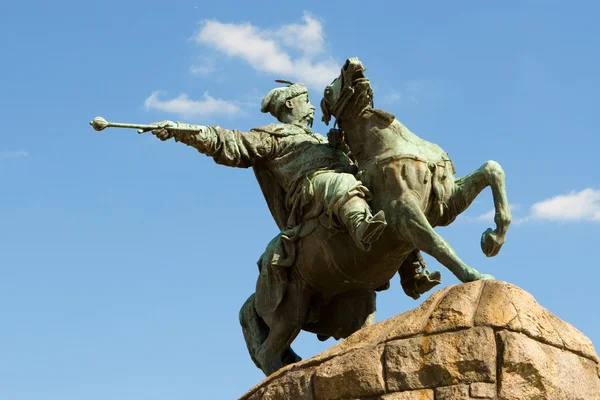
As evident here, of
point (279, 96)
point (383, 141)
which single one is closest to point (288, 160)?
point (279, 96)

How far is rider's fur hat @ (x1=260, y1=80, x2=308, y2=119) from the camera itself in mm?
11758

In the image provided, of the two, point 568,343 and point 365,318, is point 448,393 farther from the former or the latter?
point 365,318

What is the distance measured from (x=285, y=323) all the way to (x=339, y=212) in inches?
52.7

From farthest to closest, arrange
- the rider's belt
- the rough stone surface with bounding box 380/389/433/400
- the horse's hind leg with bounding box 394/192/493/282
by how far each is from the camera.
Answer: the rider's belt
the horse's hind leg with bounding box 394/192/493/282
the rough stone surface with bounding box 380/389/433/400

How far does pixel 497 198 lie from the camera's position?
9641mm

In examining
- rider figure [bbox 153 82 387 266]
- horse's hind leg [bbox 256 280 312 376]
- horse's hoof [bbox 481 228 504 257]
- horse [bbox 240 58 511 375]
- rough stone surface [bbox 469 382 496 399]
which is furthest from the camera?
horse's hind leg [bbox 256 280 312 376]

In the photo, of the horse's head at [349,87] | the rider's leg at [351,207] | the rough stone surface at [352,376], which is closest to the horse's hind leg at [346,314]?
the rider's leg at [351,207]

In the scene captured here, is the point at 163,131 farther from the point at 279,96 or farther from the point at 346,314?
the point at 346,314

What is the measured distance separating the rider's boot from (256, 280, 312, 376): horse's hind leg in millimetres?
1044

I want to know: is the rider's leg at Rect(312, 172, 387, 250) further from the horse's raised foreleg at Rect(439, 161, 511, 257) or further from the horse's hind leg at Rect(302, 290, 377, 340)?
the horse's hind leg at Rect(302, 290, 377, 340)

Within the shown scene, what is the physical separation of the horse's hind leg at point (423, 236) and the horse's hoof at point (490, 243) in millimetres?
272

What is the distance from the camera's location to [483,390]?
317 inches

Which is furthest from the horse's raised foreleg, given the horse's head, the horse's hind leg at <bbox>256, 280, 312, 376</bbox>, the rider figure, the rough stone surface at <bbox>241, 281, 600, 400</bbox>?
the horse's hind leg at <bbox>256, 280, 312, 376</bbox>

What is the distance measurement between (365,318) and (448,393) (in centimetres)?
289
